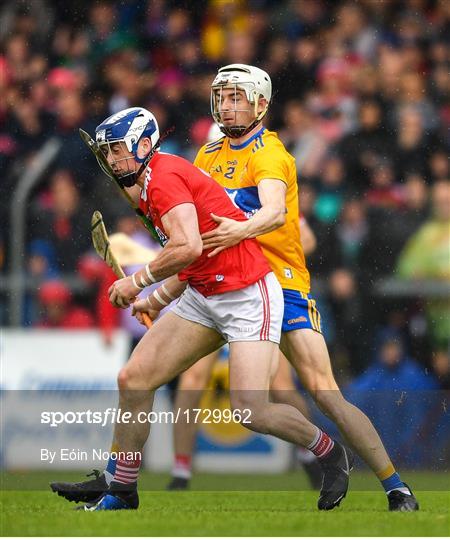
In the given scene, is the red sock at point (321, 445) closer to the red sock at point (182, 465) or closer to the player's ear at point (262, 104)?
the player's ear at point (262, 104)

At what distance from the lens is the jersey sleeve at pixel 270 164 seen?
23.9 ft

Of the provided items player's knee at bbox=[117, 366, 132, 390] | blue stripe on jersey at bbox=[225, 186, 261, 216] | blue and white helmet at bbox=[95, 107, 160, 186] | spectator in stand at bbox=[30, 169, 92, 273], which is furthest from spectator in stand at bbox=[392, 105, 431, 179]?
player's knee at bbox=[117, 366, 132, 390]

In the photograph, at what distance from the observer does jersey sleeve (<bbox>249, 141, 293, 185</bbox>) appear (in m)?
7.29

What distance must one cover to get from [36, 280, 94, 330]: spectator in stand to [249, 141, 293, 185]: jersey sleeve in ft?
14.4

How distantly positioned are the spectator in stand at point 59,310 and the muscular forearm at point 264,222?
466 centimetres

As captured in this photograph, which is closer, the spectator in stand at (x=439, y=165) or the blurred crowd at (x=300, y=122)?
the blurred crowd at (x=300, y=122)

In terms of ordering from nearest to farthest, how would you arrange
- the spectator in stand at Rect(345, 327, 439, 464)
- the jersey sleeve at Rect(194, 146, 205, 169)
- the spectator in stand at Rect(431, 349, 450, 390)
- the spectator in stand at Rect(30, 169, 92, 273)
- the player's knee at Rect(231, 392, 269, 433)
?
the player's knee at Rect(231, 392, 269, 433) < the jersey sleeve at Rect(194, 146, 205, 169) < the spectator in stand at Rect(345, 327, 439, 464) < the spectator in stand at Rect(431, 349, 450, 390) < the spectator in stand at Rect(30, 169, 92, 273)

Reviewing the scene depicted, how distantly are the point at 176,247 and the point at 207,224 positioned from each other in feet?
1.18

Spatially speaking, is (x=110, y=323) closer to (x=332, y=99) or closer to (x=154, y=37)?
(x=332, y=99)

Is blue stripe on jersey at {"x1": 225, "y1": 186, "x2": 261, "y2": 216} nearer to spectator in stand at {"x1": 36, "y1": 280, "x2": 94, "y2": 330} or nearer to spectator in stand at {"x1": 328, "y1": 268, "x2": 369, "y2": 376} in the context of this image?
spectator in stand at {"x1": 328, "y1": 268, "x2": 369, "y2": 376}

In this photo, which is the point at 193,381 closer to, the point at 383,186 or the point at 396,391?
the point at 396,391

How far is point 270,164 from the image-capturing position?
24.0 feet

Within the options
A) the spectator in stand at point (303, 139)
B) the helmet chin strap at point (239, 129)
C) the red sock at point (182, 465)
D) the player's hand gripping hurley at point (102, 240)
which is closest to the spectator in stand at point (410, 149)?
the spectator in stand at point (303, 139)

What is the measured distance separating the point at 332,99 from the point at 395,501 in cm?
642
